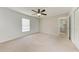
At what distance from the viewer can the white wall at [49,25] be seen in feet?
24.1

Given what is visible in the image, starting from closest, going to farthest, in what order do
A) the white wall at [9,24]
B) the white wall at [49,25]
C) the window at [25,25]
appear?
the white wall at [9,24] → the window at [25,25] → the white wall at [49,25]

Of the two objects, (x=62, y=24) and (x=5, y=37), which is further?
(x=62, y=24)

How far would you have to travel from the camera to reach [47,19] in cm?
776

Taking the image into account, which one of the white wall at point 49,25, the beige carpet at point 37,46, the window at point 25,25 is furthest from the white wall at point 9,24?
the white wall at point 49,25

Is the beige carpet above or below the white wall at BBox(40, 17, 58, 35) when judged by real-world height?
below

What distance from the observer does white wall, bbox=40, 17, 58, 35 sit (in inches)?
289

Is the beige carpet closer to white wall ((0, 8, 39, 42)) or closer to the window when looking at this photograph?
white wall ((0, 8, 39, 42))

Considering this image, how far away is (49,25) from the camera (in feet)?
25.3

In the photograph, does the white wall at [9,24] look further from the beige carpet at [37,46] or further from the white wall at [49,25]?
the white wall at [49,25]

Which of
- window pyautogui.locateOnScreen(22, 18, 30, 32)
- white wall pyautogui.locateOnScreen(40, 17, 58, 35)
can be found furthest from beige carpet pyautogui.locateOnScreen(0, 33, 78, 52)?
white wall pyautogui.locateOnScreen(40, 17, 58, 35)
